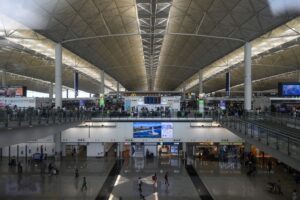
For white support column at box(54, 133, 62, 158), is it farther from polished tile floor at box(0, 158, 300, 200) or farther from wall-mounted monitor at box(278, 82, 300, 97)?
wall-mounted monitor at box(278, 82, 300, 97)

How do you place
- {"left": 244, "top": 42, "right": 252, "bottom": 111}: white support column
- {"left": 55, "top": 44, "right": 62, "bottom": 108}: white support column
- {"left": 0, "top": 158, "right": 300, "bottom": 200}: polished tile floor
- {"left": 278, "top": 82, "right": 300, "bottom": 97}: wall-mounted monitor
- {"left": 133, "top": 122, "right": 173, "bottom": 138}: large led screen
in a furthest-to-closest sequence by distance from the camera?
{"left": 278, "top": 82, "right": 300, "bottom": 97}: wall-mounted monitor < {"left": 133, "top": 122, "right": 173, "bottom": 138}: large led screen < {"left": 55, "top": 44, "right": 62, "bottom": 108}: white support column < {"left": 244, "top": 42, "right": 252, "bottom": 111}: white support column < {"left": 0, "top": 158, "right": 300, "bottom": 200}: polished tile floor

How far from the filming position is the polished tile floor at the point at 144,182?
25.5 meters

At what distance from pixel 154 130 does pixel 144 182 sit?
39.2 feet

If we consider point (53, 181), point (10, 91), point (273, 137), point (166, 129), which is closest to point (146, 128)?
point (166, 129)

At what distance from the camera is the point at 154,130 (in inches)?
1630

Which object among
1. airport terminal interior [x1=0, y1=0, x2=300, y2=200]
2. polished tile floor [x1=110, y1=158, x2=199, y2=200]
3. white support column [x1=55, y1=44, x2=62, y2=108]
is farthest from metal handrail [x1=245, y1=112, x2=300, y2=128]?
white support column [x1=55, y1=44, x2=62, y2=108]

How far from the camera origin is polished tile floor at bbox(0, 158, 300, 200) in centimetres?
2548

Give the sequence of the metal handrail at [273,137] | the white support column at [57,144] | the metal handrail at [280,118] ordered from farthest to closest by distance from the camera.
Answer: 1. the white support column at [57,144]
2. the metal handrail at [280,118]
3. the metal handrail at [273,137]

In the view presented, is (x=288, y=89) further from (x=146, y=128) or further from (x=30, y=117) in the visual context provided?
(x=30, y=117)

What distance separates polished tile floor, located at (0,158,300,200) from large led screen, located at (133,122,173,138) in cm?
316

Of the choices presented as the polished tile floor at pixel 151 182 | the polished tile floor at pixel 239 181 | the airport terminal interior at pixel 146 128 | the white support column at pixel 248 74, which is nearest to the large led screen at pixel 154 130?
the airport terminal interior at pixel 146 128

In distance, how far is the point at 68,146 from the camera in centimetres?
4700

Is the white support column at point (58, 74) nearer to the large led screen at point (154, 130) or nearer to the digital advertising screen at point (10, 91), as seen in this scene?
the large led screen at point (154, 130)

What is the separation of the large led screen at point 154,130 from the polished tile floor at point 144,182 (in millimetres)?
3155
